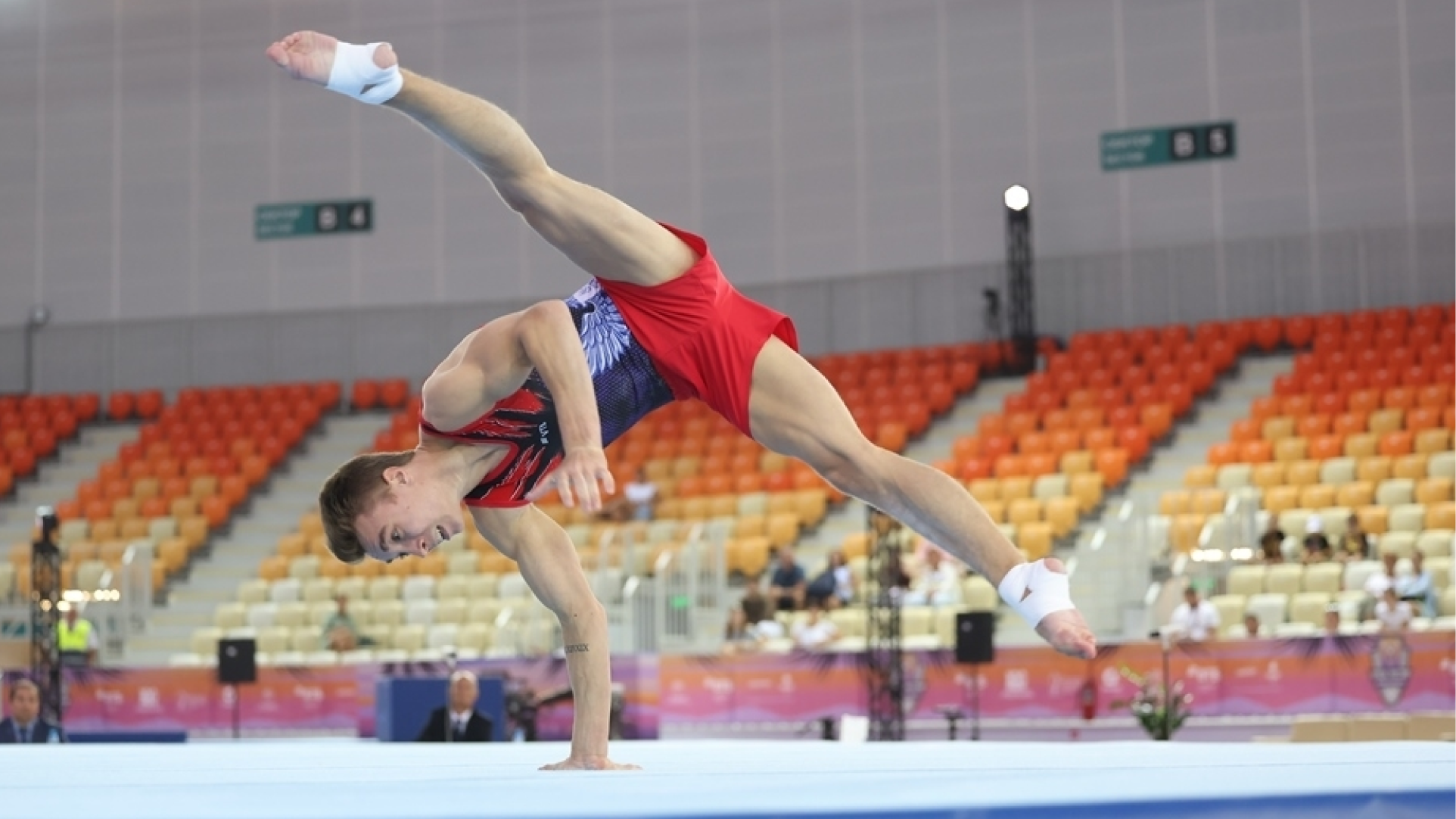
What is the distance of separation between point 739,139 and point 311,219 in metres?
5.46

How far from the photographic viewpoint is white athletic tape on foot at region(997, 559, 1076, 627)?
13.3 feet

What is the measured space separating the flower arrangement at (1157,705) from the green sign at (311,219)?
43.3ft

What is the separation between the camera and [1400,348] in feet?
53.6

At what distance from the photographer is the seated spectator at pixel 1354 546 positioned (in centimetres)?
1309

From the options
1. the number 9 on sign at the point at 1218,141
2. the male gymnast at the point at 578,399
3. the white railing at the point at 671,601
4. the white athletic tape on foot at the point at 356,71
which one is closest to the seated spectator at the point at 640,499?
the white railing at the point at 671,601

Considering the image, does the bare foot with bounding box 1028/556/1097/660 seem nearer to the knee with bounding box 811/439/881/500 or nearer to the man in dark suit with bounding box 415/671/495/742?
the knee with bounding box 811/439/881/500

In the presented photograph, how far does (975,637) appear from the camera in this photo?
11508 millimetres

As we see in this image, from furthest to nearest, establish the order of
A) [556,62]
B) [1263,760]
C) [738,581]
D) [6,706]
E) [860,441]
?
[556,62] < [738,581] < [6,706] < [860,441] < [1263,760]

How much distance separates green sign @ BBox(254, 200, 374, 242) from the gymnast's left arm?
18.4m

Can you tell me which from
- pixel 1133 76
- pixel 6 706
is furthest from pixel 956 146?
pixel 6 706

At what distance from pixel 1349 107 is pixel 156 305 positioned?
14364mm

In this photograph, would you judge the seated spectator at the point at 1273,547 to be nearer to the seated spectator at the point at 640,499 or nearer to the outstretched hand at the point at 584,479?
the seated spectator at the point at 640,499

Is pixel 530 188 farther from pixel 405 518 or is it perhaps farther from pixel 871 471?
pixel 871 471

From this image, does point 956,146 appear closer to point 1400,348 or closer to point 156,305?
point 1400,348
